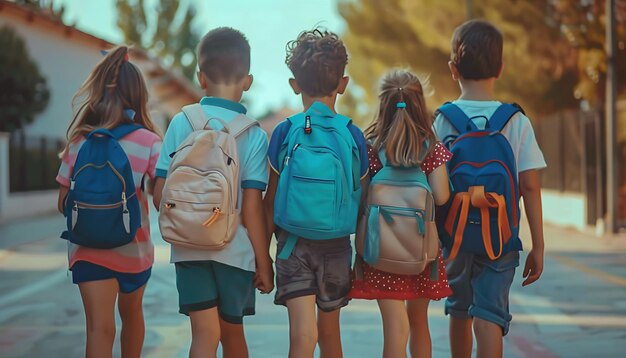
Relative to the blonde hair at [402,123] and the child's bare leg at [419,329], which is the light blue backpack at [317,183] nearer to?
the blonde hair at [402,123]

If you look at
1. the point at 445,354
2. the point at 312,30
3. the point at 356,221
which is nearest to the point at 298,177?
the point at 356,221

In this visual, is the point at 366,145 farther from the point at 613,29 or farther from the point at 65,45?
the point at 65,45

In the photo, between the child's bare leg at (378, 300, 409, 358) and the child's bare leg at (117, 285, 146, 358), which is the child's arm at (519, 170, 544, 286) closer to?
the child's bare leg at (378, 300, 409, 358)

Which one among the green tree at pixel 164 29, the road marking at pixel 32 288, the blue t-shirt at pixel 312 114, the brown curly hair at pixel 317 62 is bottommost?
the road marking at pixel 32 288

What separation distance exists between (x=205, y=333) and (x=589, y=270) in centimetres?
795

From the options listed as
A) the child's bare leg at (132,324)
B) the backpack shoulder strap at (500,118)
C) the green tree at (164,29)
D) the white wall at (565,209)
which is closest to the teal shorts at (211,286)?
the child's bare leg at (132,324)

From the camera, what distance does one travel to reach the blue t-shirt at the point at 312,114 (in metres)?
4.35

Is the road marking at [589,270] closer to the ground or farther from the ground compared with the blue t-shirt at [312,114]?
closer to the ground

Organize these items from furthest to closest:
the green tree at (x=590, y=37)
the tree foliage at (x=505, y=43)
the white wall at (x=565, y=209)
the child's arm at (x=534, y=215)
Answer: the tree foliage at (x=505, y=43) → the green tree at (x=590, y=37) → the white wall at (x=565, y=209) → the child's arm at (x=534, y=215)

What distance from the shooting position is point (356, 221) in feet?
14.3

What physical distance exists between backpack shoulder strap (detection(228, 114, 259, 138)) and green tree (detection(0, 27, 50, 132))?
72.5 feet

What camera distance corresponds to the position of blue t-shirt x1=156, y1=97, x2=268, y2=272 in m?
4.20

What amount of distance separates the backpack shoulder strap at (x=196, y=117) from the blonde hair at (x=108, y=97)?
455mm

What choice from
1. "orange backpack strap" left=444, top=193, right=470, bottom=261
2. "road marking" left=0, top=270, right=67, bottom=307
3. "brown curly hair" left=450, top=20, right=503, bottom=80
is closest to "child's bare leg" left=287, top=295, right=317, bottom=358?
"orange backpack strap" left=444, top=193, right=470, bottom=261
